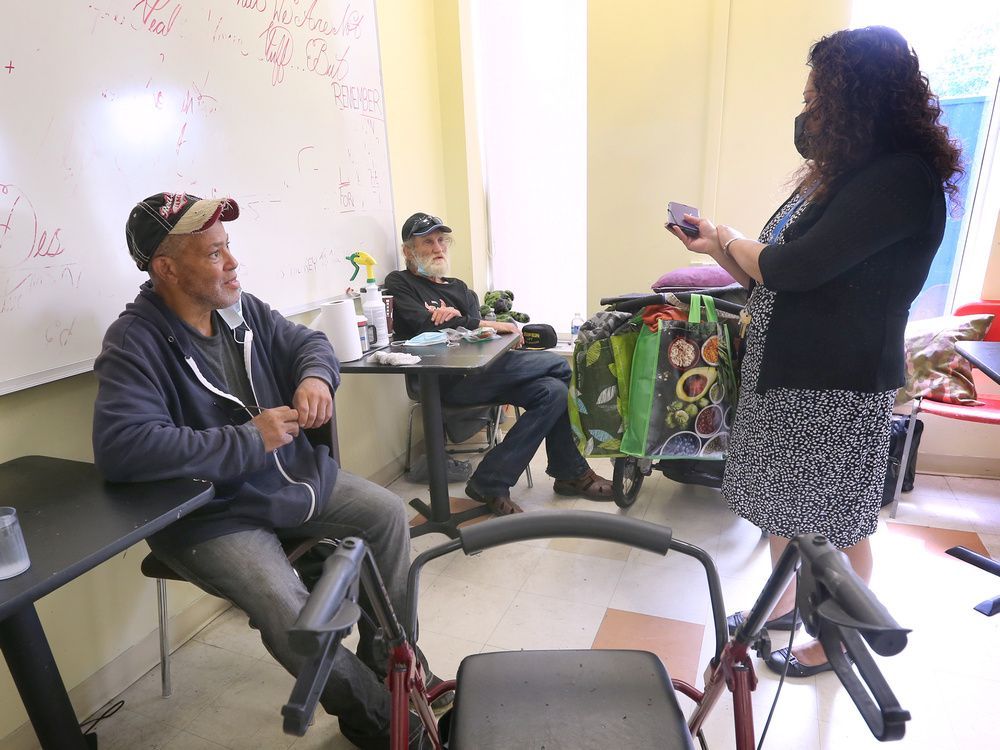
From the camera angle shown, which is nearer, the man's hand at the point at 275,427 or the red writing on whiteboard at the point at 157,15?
the man's hand at the point at 275,427

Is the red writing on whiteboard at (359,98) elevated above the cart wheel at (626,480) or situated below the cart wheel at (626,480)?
above

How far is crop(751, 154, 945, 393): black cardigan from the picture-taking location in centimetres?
115

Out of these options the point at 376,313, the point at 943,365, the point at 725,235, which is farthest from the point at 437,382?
the point at 943,365

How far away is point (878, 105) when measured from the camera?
1167mm

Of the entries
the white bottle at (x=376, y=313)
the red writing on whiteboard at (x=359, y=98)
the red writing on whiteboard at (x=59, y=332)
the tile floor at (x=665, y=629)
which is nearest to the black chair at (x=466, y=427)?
the white bottle at (x=376, y=313)

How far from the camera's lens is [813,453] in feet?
4.44

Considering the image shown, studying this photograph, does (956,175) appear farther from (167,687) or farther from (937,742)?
(167,687)

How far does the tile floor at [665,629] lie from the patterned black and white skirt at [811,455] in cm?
45

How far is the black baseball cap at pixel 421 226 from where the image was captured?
250 cm

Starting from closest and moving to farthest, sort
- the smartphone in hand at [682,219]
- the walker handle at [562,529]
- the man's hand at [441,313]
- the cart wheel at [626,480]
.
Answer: the walker handle at [562,529]
the smartphone in hand at [682,219]
the cart wheel at [626,480]
the man's hand at [441,313]

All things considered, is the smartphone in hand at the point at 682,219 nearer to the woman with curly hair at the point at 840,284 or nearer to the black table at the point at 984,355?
the woman with curly hair at the point at 840,284

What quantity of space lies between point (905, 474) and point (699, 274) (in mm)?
1253

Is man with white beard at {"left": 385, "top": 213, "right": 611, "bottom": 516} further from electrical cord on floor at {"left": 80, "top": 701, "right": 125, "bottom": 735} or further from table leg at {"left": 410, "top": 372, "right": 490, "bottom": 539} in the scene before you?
electrical cord on floor at {"left": 80, "top": 701, "right": 125, "bottom": 735}

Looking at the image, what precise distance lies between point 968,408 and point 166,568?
2666 millimetres
